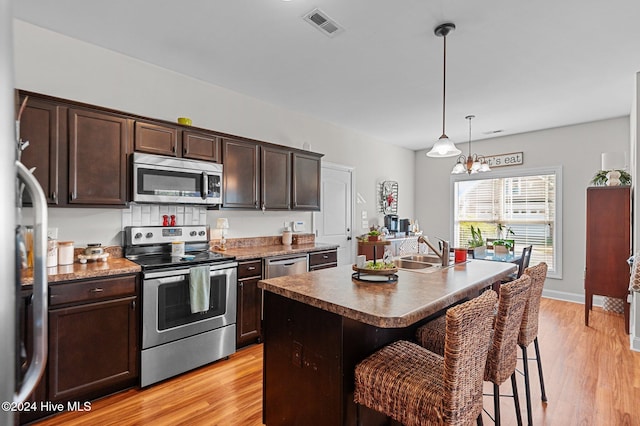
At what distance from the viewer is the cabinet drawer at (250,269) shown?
318cm

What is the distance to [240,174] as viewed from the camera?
11.6 feet

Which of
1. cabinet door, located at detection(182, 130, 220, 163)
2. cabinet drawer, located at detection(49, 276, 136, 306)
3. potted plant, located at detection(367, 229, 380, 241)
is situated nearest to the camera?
cabinet drawer, located at detection(49, 276, 136, 306)

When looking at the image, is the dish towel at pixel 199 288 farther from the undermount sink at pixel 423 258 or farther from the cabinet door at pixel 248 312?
the undermount sink at pixel 423 258

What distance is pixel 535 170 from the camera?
17.9ft

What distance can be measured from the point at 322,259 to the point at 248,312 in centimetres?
120

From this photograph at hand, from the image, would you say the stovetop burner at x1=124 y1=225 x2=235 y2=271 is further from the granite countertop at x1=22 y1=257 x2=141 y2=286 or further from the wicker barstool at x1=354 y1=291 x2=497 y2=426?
the wicker barstool at x1=354 y1=291 x2=497 y2=426

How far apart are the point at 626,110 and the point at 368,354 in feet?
17.1

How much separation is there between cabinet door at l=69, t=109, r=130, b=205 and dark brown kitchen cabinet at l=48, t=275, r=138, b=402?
72cm

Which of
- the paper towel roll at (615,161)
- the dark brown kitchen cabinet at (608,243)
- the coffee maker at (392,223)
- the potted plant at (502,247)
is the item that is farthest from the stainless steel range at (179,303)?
the paper towel roll at (615,161)

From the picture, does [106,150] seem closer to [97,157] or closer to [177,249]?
Result: [97,157]

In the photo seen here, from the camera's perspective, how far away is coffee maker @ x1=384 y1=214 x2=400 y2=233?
5922 mm

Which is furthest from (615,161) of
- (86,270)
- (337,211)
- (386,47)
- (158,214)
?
(86,270)

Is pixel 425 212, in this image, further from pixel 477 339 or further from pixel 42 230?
pixel 42 230

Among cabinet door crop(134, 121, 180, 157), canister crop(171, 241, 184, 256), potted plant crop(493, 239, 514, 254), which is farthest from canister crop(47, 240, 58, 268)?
potted plant crop(493, 239, 514, 254)
